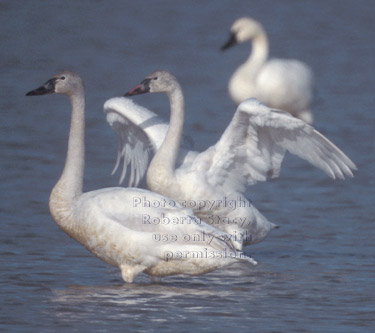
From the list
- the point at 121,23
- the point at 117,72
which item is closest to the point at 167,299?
the point at 117,72

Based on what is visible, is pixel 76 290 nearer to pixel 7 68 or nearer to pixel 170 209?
pixel 170 209

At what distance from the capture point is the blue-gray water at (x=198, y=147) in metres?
6.96

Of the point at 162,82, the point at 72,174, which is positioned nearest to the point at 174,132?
the point at 162,82

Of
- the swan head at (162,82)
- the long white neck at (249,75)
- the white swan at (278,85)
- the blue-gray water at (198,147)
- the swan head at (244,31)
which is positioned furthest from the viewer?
the swan head at (244,31)

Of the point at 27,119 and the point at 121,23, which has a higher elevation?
the point at 121,23

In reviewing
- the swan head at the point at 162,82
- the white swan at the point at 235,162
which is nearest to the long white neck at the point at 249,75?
the swan head at the point at 162,82

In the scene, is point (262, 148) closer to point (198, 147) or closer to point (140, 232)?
point (140, 232)

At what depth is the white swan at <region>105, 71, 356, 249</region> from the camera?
27.1ft

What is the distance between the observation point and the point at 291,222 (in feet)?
33.3

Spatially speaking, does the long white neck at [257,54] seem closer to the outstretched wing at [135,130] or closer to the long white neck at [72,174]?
the outstretched wing at [135,130]

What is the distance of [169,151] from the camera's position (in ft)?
28.1

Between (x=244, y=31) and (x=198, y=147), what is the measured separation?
7.10ft

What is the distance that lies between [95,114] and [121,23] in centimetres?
822

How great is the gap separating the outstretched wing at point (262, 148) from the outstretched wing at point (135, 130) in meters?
0.84
